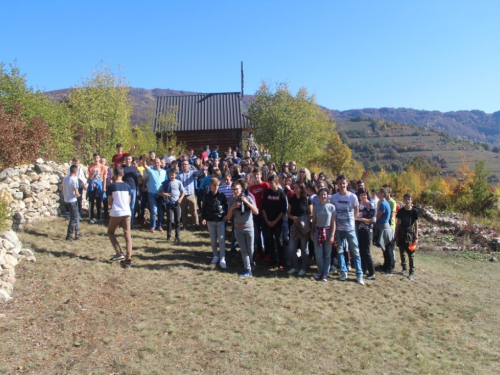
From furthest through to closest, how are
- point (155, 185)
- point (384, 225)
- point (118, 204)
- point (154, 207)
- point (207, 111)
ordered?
1. point (207, 111)
2. point (154, 207)
3. point (155, 185)
4. point (384, 225)
5. point (118, 204)

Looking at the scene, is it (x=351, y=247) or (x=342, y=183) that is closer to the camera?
(x=342, y=183)

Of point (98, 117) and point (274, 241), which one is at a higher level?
point (98, 117)

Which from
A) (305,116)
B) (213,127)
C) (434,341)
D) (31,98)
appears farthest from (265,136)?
(434,341)

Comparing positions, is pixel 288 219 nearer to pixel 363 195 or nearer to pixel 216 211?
pixel 216 211

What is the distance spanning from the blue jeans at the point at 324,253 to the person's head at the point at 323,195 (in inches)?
25.7

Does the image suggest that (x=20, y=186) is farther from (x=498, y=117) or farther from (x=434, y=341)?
(x=498, y=117)

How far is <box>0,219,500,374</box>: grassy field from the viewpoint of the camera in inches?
209

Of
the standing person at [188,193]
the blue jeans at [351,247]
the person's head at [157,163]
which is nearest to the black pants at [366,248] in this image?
the blue jeans at [351,247]

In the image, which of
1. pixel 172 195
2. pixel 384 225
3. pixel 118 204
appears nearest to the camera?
pixel 118 204

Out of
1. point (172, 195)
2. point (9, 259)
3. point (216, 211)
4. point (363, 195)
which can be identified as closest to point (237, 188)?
point (216, 211)

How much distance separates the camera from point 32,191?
10.8 m

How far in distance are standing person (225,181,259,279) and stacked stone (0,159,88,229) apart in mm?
5668

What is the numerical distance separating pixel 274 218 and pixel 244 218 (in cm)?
75

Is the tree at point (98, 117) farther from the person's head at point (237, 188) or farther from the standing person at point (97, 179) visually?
the person's head at point (237, 188)
